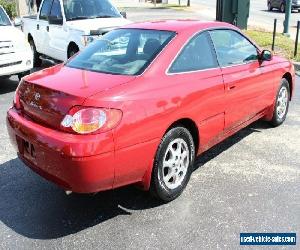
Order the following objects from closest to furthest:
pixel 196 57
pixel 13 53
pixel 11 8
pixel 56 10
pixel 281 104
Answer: pixel 196 57 < pixel 281 104 < pixel 13 53 < pixel 56 10 < pixel 11 8

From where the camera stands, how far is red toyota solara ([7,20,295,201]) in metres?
3.28

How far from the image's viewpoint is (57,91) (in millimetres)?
3537

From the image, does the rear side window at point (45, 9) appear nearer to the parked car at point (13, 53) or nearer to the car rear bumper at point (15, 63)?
the parked car at point (13, 53)

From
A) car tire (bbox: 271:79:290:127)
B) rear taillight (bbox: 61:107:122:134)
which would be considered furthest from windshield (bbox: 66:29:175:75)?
car tire (bbox: 271:79:290:127)

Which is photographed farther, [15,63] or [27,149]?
[15,63]

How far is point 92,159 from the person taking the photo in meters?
3.18

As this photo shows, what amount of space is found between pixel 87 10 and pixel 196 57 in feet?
19.6

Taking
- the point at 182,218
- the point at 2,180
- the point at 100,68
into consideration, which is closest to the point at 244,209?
the point at 182,218

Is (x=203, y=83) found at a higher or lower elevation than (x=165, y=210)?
higher

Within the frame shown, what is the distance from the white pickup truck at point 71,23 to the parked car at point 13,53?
0.98 metres

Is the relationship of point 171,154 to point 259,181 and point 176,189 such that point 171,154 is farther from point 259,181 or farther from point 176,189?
point 259,181

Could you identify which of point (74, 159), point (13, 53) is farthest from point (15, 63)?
point (74, 159)

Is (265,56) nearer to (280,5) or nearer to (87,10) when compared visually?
(87,10)

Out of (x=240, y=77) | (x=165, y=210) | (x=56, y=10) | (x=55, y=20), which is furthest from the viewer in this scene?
(x=56, y=10)
